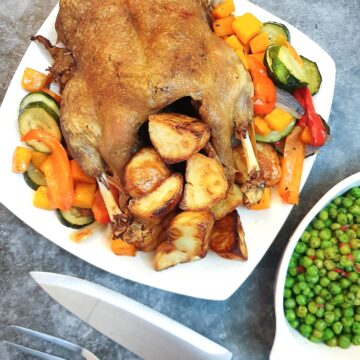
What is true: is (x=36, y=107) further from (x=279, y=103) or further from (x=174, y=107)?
(x=279, y=103)

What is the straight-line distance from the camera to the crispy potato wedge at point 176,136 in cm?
182

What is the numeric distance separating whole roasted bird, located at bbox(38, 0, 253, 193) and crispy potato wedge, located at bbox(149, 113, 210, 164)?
0.06 metres

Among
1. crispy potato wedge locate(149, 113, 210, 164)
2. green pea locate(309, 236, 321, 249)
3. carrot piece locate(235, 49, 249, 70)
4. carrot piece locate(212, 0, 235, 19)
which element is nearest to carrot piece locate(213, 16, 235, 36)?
carrot piece locate(212, 0, 235, 19)

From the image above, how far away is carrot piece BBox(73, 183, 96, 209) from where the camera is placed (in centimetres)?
216

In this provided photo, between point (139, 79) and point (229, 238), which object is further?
point (229, 238)

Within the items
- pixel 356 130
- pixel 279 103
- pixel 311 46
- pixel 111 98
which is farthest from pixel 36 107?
pixel 356 130

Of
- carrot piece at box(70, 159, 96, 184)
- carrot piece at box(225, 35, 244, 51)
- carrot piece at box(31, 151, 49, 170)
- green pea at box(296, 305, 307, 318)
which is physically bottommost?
green pea at box(296, 305, 307, 318)

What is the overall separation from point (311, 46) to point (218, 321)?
4.40ft

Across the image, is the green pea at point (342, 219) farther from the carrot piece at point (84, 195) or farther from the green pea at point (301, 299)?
the carrot piece at point (84, 195)

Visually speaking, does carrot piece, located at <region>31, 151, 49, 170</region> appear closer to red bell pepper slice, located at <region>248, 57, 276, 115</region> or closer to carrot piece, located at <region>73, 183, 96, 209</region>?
carrot piece, located at <region>73, 183, 96, 209</region>

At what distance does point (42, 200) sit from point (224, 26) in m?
1.12

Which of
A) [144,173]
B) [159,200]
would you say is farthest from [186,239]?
[144,173]

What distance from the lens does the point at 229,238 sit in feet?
6.66

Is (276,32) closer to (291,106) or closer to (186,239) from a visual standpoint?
(291,106)
